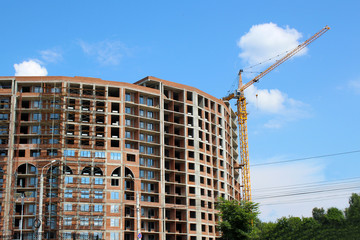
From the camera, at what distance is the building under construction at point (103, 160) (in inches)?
3772

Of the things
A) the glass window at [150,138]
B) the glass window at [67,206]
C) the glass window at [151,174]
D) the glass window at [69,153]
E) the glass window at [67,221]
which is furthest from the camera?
the glass window at [150,138]

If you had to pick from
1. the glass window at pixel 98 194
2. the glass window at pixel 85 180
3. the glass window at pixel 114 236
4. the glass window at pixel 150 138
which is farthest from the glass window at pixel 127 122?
the glass window at pixel 114 236

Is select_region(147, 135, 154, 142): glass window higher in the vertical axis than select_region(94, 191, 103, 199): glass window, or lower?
higher

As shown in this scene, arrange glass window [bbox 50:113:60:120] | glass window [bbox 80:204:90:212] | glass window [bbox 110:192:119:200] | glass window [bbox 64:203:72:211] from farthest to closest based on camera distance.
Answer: glass window [bbox 50:113:60:120] → glass window [bbox 110:192:119:200] → glass window [bbox 80:204:90:212] → glass window [bbox 64:203:72:211]

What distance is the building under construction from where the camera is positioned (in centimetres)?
9581

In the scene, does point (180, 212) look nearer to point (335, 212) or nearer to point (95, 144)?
point (95, 144)

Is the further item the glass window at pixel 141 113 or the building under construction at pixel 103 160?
the glass window at pixel 141 113

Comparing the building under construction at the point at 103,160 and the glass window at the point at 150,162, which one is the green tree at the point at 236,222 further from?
the glass window at the point at 150,162

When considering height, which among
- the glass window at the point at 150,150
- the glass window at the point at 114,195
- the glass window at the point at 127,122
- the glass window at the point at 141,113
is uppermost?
the glass window at the point at 141,113

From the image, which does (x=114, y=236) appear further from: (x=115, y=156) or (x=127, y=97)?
(x=127, y=97)

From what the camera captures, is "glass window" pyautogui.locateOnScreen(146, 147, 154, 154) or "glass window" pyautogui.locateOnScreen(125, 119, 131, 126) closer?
"glass window" pyautogui.locateOnScreen(125, 119, 131, 126)

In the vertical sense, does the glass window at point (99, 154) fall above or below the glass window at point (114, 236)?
above

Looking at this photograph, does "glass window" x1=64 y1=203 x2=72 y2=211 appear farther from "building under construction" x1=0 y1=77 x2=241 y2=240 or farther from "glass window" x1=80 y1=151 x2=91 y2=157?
"glass window" x1=80 y1=151 x2=91 y2=157

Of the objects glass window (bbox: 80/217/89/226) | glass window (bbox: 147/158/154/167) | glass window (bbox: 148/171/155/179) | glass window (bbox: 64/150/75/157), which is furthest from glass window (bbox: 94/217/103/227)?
glass window (bbox: 147/158/154/167)
